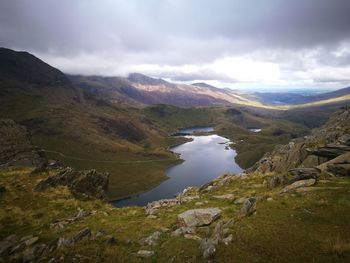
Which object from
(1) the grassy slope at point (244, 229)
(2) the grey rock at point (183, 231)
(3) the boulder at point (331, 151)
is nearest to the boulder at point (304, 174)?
(1) the grassy slope at point (244, 229)

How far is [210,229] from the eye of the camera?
2192cm

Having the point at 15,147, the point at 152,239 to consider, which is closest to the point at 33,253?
the point at 152,239

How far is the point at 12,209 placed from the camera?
1336 inches

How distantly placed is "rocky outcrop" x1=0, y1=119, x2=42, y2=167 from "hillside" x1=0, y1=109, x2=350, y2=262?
290 ft

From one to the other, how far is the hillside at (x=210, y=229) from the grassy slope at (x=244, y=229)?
0.06m

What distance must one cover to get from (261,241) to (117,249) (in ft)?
34.3

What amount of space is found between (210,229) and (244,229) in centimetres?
339

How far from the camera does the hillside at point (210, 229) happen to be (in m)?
16.9

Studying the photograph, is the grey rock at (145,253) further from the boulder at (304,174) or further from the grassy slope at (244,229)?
the boulder at (304,174)

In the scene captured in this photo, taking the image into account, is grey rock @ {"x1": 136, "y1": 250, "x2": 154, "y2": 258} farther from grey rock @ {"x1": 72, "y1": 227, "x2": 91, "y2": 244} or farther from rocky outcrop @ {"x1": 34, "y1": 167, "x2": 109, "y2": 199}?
rocky outcrop @ {"x1": 34, "y1": 167, "x2": 109, "y2": 199}

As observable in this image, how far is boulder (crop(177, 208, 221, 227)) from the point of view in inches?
926

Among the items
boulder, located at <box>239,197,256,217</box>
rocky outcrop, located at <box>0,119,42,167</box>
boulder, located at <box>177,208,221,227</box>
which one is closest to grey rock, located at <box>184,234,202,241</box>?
boulder, located at <box>177,208,221,227</box>

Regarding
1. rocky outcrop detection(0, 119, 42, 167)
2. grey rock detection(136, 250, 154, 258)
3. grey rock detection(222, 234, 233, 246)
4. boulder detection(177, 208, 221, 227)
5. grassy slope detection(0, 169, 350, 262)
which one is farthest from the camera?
rocky outcrop detection(0, 119, 42, 167)

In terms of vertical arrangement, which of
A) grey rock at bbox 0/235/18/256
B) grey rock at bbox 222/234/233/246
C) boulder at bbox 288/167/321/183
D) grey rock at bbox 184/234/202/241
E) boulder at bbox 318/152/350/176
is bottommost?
grey rock at bbox 0/235/18/256
